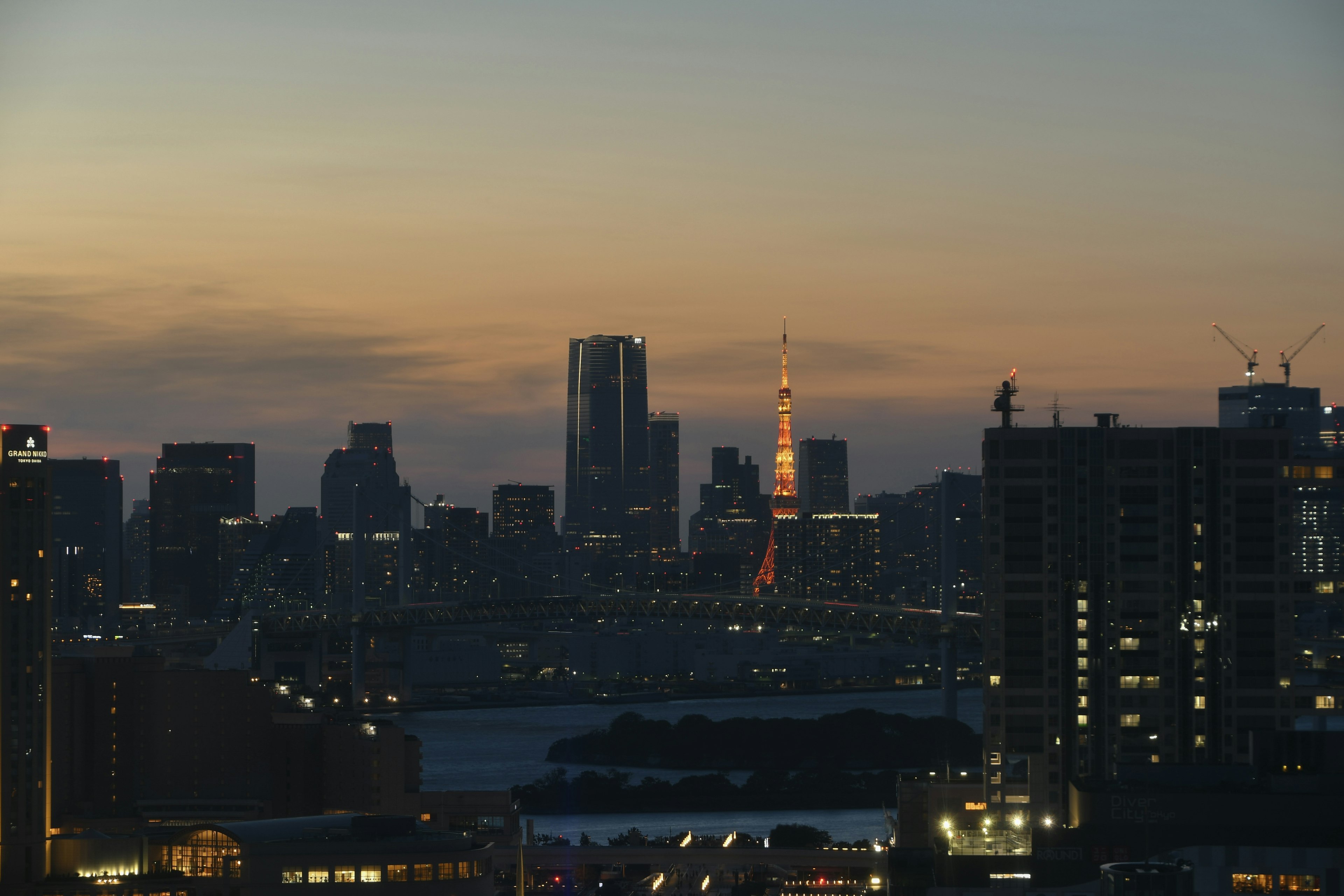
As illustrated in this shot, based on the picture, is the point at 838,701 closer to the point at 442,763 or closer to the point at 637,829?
the point at 442,763

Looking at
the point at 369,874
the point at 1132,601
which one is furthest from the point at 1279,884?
the point at 1132,601

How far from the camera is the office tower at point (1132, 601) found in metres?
36.0

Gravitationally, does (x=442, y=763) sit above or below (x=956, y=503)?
below

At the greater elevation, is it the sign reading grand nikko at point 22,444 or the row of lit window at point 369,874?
the sign reading grand nikko at point 22,444

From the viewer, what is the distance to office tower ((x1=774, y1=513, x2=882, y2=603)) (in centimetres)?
11725

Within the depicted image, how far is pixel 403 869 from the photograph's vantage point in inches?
1168

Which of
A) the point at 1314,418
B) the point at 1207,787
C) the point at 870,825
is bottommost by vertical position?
the point at 870,825

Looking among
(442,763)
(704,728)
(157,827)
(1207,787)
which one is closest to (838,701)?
(704,728)

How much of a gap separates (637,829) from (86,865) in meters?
18.6

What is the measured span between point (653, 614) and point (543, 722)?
603 centimetres

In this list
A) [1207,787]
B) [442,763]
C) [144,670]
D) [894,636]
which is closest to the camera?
[1207,787]

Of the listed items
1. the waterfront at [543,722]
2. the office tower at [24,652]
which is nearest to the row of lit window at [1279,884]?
the office tower at [24,652]

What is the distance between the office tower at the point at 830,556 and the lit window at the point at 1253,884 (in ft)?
292

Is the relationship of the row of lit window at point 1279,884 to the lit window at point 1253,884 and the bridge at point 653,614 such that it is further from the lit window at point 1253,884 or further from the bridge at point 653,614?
the bridge at point 653,614
